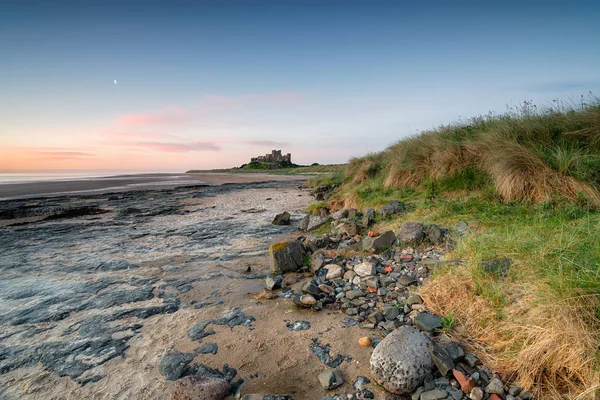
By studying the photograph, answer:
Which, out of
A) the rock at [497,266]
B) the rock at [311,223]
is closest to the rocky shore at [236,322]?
the rock at [497,266]

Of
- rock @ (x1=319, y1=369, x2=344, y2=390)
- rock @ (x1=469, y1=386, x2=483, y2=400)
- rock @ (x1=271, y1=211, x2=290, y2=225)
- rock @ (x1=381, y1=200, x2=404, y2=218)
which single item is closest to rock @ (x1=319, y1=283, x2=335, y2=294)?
rock @ (x1=319, y1=369, x2=344, y2=390)

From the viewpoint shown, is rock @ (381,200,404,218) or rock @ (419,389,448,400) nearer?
rock @ (419,389,448,400)

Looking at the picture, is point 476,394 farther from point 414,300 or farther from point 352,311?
point 352,311

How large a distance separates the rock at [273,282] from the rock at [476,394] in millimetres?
3304

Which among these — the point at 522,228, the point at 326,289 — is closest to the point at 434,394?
the point at 326,289

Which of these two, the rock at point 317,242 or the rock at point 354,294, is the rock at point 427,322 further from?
the rock at point 317,242

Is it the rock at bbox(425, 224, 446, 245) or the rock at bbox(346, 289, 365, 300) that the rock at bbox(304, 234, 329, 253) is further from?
the rock at bbox(425, 224, 446, 245)

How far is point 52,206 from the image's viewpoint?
16.3m

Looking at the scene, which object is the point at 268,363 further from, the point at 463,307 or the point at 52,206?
the point at 52,206

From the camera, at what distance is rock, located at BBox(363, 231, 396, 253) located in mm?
6102

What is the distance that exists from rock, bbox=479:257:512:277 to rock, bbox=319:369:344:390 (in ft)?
7.56

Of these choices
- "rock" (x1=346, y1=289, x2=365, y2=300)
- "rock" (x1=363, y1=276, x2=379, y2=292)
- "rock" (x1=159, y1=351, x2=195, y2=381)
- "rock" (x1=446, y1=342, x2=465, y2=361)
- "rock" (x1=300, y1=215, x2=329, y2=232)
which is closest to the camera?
"rock" (x1=446, y1=342, x2=465, y2=361)

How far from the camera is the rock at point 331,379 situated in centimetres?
293

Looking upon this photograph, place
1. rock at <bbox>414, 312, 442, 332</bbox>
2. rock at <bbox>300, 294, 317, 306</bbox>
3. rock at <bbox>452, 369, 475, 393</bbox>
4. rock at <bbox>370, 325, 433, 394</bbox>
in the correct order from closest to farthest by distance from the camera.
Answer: rock at <bbox>452, 369, 475, 393</bbox>
rock at <bbox>370, 325, 433, 394</bbox>
rock at <bbox>414, 312, 442, 332</bbox>
rock at <bbox>300, 294, 317, 306</bbox>
